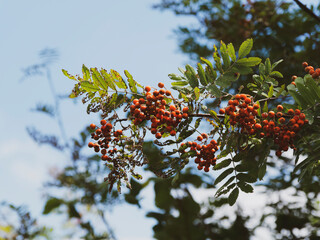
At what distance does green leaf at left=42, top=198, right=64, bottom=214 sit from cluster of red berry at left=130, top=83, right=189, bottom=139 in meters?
3.38

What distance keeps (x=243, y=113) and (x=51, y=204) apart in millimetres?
3755

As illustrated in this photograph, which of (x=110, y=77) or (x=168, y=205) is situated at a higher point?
(x=168, y=205)

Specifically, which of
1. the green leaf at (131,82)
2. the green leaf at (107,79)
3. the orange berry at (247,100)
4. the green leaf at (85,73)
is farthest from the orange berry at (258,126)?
the green leaf at (85,73)

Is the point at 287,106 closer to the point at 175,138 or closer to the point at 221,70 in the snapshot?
the point at 221,70

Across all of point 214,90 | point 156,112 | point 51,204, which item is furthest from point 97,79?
point 51,204

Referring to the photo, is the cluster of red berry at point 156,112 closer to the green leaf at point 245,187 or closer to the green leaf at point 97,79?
the green leaf at point 97,79

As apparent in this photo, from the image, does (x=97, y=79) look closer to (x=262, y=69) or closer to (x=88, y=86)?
(x=88, y=86)

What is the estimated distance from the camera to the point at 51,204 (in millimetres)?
4660

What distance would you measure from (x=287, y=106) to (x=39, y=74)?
3.84 m

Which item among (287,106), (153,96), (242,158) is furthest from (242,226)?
(153,96)

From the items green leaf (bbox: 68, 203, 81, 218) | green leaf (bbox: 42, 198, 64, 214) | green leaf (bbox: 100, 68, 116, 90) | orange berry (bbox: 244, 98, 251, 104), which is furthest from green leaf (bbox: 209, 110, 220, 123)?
green leaf (bbox: 42, 198, 64, 214)

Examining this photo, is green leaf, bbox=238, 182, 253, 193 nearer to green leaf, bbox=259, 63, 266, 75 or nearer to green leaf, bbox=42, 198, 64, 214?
green leaf, bbox=259, 63, 266, 75

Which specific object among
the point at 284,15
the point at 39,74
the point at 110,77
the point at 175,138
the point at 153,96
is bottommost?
the point at 175,138

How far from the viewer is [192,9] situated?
5.11 metres
